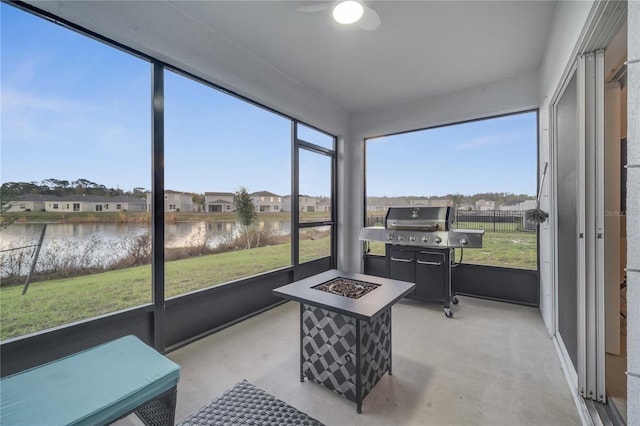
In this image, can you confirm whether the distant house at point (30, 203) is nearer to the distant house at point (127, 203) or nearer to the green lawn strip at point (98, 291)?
the distant house at point (127, 203)

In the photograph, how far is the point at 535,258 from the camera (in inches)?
137

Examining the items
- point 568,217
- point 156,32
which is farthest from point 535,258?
point 156,32

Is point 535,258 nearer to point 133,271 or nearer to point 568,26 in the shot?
point 568,26

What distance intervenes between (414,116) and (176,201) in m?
3.60

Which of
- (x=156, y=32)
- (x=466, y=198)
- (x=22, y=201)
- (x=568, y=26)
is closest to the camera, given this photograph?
(x=22, y=201)

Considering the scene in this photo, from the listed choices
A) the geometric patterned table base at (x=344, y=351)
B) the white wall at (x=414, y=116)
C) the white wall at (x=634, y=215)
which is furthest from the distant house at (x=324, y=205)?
the white wall at (x=634, y=215)

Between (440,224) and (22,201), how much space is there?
378 cm

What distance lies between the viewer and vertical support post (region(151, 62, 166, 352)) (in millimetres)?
2311

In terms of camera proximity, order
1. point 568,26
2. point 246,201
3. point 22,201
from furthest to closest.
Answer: point 246,201 → point 568,26 → point 22,201

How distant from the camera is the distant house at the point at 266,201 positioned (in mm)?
3325

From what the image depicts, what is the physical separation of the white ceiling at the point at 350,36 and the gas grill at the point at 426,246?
5.83ft

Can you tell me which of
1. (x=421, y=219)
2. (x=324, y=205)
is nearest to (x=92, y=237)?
(x=324, y=205)

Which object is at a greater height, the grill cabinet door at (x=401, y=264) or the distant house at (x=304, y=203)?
the distant house at (x=304, y=203)

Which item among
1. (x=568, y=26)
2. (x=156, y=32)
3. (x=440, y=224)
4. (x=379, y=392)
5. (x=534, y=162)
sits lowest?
(x=379, y=392)
